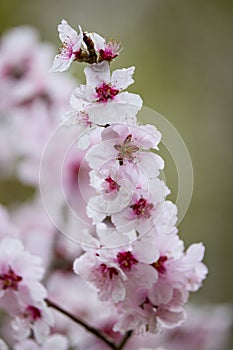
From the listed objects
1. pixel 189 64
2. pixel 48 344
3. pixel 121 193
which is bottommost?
pixel 48 344

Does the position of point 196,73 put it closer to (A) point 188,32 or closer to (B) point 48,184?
(A) point 188,32

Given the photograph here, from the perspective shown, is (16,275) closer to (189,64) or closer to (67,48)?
(67,48)

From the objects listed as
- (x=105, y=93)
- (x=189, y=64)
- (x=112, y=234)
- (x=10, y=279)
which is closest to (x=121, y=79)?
(x=105, y=93)

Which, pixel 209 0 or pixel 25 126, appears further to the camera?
pixel 209 0

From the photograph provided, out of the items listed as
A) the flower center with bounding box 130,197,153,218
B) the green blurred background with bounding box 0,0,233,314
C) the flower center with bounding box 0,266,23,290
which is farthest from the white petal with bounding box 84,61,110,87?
the green blurred background with bounding box 0,0,233,314

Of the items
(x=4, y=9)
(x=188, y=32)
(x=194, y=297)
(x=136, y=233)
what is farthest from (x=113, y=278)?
(x=188, y=32)

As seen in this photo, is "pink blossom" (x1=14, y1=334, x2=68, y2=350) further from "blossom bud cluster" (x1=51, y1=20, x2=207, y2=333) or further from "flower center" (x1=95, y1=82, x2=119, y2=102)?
"flower center" (x1=95, y1=82, x2=119, y2=102)
